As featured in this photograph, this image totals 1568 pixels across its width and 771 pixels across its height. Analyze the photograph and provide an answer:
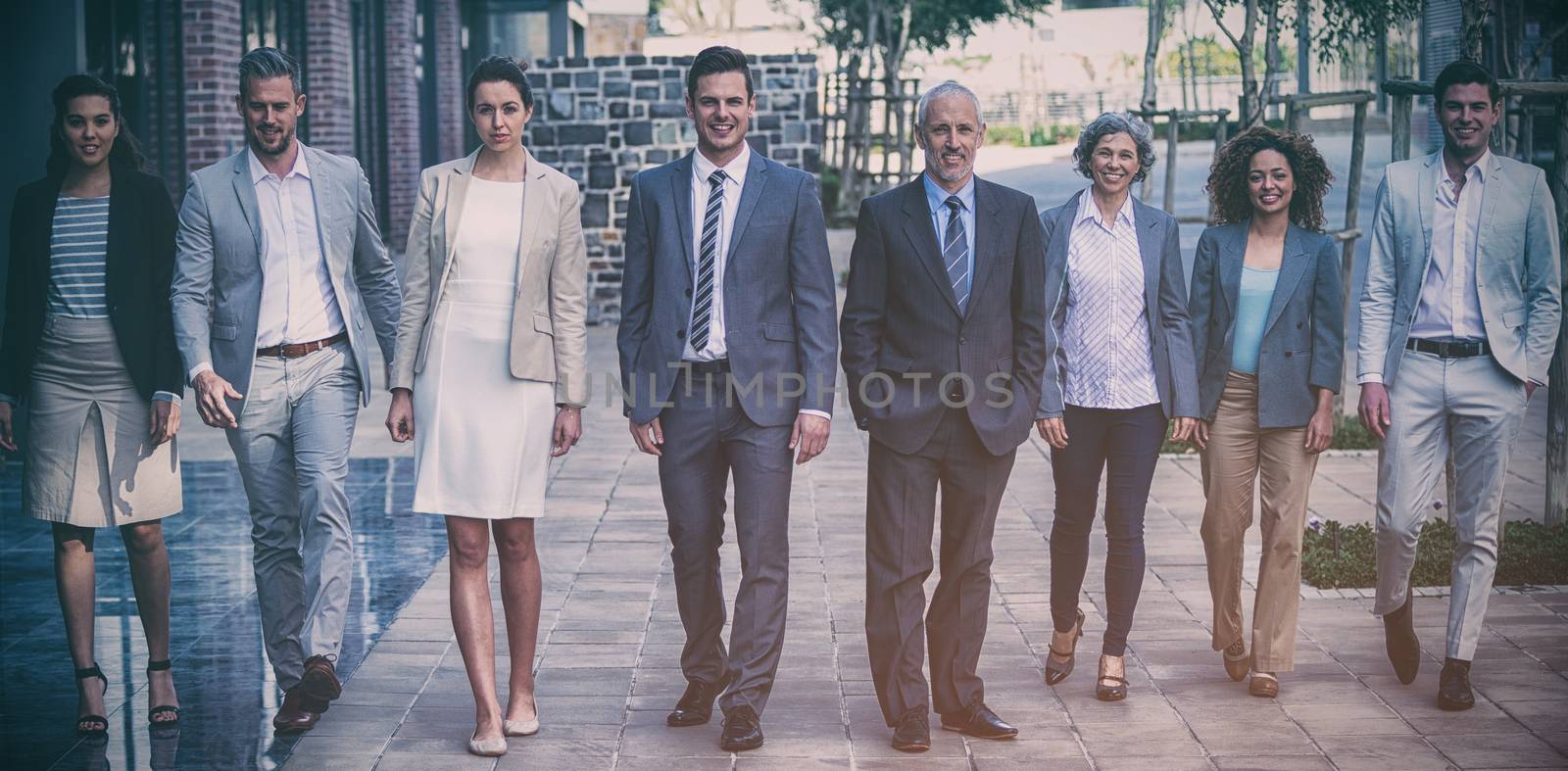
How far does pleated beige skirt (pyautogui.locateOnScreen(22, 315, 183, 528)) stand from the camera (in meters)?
5.09

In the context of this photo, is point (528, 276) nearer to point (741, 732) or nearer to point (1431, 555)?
point (741, 732)

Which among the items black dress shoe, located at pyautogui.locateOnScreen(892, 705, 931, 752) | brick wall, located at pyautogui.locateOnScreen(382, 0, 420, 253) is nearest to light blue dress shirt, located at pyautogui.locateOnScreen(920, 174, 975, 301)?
black dress shoe, located at pyautogui.locateOnScreen(892, 705, 931, 752)

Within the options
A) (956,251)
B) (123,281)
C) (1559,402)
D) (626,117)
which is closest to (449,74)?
(626,117)

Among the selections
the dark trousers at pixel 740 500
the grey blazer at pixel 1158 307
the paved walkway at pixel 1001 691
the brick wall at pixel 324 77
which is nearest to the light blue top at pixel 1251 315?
the grey blazer at pixel 1158 307

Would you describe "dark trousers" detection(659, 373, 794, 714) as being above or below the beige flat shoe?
above

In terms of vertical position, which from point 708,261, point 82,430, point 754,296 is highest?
point 708,261

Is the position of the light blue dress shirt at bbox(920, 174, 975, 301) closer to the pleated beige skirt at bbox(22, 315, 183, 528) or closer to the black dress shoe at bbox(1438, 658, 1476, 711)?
the black dress shoe at bbox(1438, 658, 1476, 711)

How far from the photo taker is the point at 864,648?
6.11 metres

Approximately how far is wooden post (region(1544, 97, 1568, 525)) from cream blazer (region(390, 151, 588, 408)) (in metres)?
4.60

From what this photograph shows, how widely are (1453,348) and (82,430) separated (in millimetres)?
4144

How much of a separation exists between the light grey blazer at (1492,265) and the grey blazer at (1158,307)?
0.54m

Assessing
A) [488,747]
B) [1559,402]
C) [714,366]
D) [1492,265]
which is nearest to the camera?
[488,747]

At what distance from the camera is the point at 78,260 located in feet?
16.7

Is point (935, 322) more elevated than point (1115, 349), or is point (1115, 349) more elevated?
point (935, 322)
